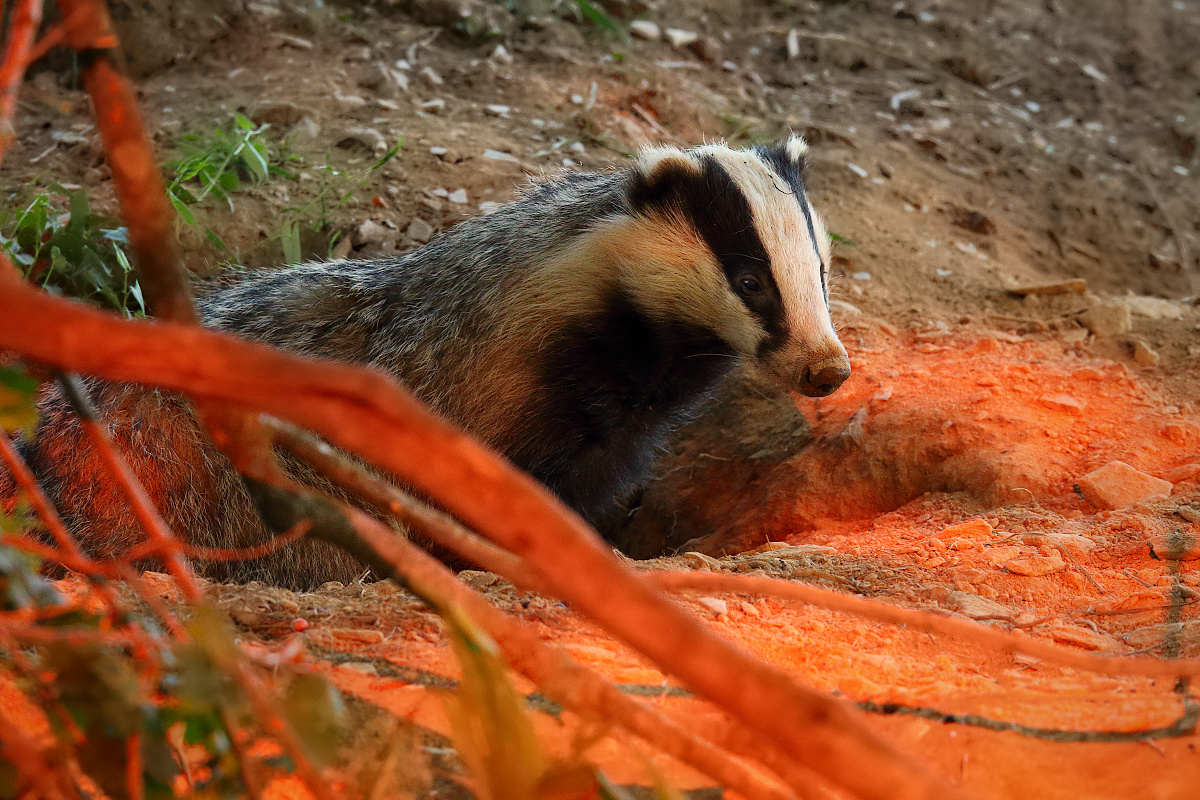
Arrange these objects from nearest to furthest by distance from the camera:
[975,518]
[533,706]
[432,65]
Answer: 1. [533,706]
2. [975,518]
3. [432,65]

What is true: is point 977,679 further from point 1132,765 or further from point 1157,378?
point 1157,378

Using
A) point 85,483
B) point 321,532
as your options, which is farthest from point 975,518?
point 85,483

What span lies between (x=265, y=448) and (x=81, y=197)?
9.22ft

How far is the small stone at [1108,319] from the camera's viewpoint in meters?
3.92

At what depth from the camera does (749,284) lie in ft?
9.75

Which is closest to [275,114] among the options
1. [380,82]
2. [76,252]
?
[380,82]

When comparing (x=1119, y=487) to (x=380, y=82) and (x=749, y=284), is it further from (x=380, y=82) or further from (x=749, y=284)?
(x=380, y=82)

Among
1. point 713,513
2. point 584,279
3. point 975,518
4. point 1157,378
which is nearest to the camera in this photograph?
point 975,518

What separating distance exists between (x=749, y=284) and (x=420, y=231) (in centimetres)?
186

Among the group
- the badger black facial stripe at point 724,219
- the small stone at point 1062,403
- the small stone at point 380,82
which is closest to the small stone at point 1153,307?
the small stone at point 1062,403

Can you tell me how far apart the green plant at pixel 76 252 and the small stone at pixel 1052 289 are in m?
3.84

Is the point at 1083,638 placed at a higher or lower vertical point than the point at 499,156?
lower

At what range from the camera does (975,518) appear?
9.11ft

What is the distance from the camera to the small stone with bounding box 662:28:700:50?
5.71 m
